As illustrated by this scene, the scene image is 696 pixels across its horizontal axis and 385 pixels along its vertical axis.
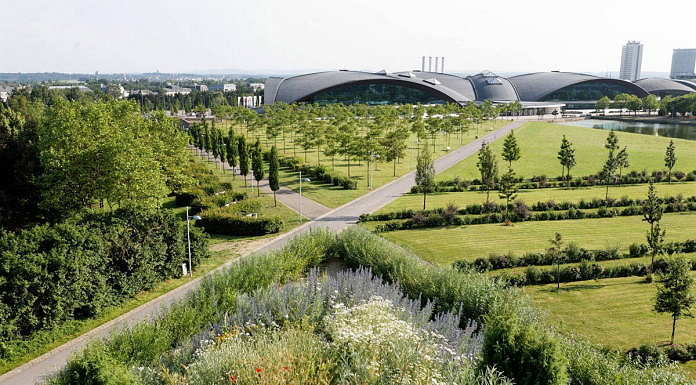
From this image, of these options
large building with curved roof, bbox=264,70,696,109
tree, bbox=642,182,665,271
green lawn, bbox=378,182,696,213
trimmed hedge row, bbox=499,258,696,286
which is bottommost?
trimmed hedge row, bbox=499,258,696,286

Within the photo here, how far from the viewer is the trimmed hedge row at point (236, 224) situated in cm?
3262

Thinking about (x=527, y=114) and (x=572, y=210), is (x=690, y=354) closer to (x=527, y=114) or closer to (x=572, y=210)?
(x=572, y=210)

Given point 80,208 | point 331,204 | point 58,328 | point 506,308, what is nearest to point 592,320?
point 506,308

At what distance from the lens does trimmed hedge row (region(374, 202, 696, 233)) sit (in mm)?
33656

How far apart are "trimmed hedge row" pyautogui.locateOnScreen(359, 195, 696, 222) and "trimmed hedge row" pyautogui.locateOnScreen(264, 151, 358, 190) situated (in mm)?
10629

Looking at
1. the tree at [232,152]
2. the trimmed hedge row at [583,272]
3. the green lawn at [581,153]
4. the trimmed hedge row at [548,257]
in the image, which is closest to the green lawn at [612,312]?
the trimmed hedge row at [583,272]

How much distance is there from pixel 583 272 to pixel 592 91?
13999 cm

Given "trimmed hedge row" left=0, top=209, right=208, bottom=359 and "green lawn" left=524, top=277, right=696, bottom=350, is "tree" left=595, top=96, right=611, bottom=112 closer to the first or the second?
"green lawn" left=524, top=277, right=696, bottom=350

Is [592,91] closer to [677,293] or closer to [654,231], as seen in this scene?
[654,231]

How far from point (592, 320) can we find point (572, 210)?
16.4 metres

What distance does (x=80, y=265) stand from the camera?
65.0ft

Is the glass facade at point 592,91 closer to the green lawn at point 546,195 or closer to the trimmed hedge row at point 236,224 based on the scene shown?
the green lawn at point 546,195

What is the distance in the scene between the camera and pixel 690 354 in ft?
58.1

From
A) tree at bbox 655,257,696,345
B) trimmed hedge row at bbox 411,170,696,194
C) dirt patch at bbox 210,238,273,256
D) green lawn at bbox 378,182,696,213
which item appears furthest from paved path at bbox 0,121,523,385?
tree at bbox 655,257,696,345
